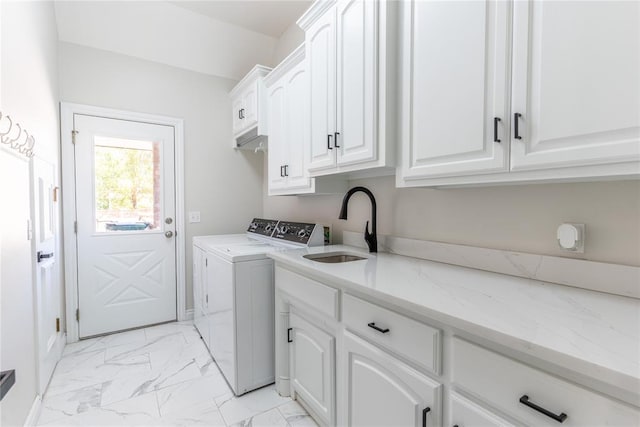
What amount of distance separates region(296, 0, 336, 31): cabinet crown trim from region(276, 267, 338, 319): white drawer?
1508mm

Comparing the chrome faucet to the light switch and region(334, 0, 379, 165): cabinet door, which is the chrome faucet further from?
the light switch

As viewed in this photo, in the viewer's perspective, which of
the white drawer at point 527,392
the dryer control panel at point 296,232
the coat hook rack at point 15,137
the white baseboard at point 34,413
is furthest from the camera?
the dryer control panel at point 296,232

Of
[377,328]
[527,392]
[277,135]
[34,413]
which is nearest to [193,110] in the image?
[277,135]

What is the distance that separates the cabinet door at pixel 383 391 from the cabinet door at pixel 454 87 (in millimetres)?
752

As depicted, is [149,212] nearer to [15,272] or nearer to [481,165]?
[15,272]

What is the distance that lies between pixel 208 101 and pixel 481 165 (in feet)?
9.59

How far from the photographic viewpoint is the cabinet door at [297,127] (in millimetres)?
2066

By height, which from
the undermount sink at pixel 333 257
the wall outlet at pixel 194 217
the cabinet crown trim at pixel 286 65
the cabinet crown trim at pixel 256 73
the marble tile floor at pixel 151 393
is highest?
the cabinet crown trim at pixel 256 73

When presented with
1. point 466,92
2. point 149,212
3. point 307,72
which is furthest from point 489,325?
point 149,212

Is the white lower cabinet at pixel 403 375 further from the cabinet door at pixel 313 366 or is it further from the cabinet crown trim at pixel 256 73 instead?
the cabinet crown trim at pixel 256 73

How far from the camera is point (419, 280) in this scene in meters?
1.18

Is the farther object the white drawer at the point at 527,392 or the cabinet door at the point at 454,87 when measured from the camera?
the cabinet door at the point at 454,87

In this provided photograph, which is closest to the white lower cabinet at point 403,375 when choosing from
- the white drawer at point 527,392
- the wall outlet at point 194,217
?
the white drawer at point 527,392

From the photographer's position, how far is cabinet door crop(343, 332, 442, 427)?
0.96m
